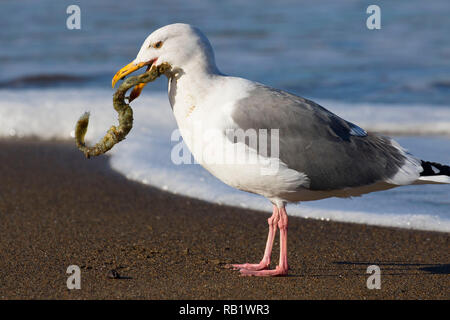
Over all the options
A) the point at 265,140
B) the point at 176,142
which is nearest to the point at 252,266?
the point at 265,140

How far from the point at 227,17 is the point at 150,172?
11.2m

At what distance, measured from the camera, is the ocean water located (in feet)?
22.2

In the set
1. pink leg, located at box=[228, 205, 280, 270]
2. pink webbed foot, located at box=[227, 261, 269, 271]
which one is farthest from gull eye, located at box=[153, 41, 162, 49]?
pink webbed foot, located at box=[227, 261, 269, 271]

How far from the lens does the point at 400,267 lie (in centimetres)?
483

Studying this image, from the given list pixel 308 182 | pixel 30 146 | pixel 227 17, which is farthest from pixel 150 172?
pixel 227 17

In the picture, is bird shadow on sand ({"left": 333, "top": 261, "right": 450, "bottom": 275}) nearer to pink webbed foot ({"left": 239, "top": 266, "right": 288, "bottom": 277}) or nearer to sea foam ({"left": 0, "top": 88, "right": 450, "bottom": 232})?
pink webbed foot ({"left": 239, "top": 266, "right": 288, "bottom": 277})

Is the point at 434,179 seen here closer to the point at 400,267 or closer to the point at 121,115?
the point at 400,267

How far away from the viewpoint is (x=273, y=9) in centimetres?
1888

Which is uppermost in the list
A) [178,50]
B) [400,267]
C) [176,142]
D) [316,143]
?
[178,50]

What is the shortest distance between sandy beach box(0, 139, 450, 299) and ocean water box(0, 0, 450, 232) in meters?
0.41

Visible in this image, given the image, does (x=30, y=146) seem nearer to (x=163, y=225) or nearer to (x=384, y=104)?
(x=163, y=225)

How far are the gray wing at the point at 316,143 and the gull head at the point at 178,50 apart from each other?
0.40 metres

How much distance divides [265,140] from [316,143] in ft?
1.17

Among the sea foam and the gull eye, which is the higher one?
the gull eye
